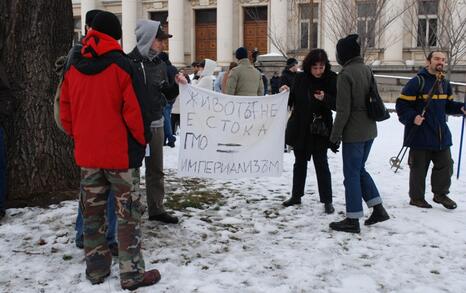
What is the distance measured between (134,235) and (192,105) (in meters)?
2.41

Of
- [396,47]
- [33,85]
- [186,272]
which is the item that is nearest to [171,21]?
[396,47]

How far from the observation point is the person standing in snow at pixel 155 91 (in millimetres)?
4930

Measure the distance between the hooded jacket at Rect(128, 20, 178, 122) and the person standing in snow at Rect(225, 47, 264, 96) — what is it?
3271mm

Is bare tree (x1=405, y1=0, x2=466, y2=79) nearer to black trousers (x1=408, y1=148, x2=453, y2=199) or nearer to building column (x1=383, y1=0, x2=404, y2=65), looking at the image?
building column (x1=383, y1=0, x2=404, y2=65)

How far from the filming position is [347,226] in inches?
214

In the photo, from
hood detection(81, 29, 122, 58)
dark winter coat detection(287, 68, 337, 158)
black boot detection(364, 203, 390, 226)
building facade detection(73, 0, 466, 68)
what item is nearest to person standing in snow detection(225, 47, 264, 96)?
dark winter coat detection(287, 68, 337, 158)

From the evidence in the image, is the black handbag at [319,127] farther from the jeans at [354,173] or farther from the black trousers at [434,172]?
the black trousers at [434,172]

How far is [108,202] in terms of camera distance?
4434 mm

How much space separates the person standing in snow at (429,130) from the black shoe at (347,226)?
4.49ft

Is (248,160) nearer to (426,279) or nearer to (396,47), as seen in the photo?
(426,279)

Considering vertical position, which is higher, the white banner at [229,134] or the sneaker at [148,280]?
the white banner at [229,134]

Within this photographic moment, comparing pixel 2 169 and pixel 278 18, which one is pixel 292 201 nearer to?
pixel 2 169

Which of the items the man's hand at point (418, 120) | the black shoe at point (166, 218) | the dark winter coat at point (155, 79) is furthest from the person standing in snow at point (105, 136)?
the man's hand at point (418, 120)

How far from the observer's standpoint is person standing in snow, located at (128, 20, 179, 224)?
16.2 feet
